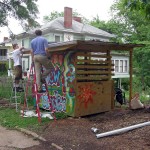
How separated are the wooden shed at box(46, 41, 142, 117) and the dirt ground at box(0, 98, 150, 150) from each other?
565 millimetres

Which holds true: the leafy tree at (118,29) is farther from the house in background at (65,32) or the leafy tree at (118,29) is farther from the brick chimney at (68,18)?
the brick chimney at (68,18)

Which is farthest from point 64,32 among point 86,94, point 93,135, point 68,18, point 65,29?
point 93,135

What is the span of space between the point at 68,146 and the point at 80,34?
86.9ft

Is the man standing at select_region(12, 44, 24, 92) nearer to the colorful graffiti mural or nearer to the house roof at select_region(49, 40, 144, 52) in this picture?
the house roof at select_region(49, 40, 144, 52)

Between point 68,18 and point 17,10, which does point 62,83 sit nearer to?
point 17,10

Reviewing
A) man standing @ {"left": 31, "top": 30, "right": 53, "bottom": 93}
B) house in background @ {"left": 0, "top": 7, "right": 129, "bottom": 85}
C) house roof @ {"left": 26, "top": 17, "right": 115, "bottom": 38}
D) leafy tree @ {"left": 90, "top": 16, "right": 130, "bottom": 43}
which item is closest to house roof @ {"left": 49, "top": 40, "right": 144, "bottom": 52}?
man standing @ {"left": 31, "top": 30, "right": 53, "bottom": 93}

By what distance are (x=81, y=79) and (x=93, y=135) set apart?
2.48 meters

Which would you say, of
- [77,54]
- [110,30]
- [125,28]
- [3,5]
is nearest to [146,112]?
[77,54]

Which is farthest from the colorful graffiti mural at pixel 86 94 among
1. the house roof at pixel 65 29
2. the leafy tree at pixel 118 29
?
the leafy tree at pixel 118 29

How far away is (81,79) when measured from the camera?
8086 mm

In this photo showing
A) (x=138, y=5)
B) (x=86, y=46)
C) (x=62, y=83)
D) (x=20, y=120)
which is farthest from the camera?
(x=62, y=83)

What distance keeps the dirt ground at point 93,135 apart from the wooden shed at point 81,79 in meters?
0.57

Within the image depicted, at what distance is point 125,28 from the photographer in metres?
32.4

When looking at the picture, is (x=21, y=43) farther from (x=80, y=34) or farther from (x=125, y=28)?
(x=125, y=28)
